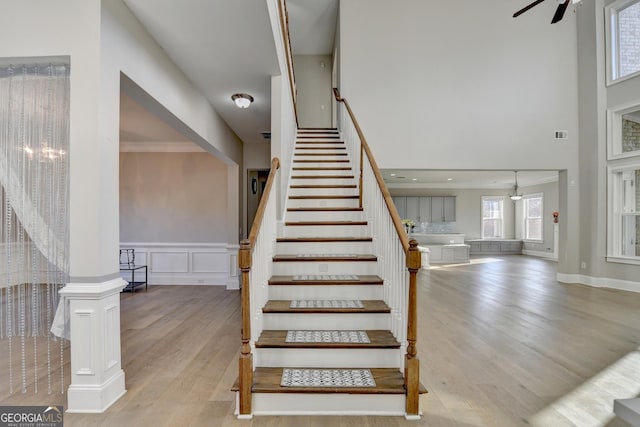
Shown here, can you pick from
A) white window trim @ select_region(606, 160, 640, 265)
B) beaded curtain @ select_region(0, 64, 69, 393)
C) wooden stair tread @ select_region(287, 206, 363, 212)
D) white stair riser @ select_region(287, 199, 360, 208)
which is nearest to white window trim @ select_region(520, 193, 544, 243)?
white window trim @ select_region(606, 160, 640, 265)

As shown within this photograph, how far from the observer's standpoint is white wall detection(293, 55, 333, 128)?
8289 mm

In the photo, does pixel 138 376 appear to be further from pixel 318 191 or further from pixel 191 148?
pixel 191 148

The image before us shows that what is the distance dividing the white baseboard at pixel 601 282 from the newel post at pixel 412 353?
20.0 feet

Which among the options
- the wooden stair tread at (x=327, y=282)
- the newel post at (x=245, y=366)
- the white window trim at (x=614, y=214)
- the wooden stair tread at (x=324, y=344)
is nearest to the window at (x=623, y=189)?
the white window trim at (x=614, y=214)

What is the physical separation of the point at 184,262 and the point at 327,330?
501 centimetres

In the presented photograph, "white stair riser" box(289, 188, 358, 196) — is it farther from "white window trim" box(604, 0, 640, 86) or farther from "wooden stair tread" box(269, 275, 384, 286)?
"white window trim" box(604, 0, 640, 86)

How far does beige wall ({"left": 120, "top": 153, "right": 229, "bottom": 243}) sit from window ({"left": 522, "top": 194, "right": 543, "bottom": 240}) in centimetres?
1089

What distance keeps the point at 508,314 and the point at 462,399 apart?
8.39ft

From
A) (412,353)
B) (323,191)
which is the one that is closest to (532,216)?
(323,191)

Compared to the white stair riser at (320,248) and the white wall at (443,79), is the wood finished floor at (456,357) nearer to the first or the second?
the white stair riser at (320,248)

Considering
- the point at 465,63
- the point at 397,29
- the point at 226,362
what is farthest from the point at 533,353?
the point at 397,29

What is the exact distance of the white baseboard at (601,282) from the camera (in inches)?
221

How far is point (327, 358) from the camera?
91.4 inches

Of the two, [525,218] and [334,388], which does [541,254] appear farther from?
[334,388]
